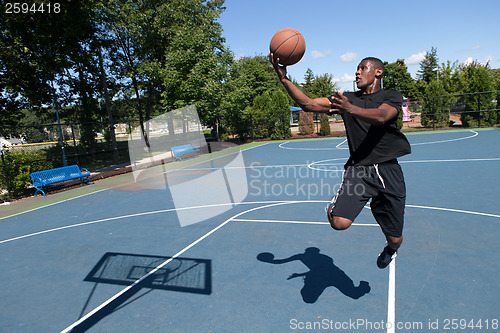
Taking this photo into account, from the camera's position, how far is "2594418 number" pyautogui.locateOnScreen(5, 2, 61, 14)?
47.8 feet

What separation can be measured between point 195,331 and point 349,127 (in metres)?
3.09

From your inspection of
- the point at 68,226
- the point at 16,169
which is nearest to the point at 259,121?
the point at 16,169

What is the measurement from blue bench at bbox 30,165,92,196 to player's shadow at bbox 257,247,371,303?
11281 mm

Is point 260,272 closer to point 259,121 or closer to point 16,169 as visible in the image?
point 16,169

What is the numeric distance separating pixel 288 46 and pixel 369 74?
1094 mm

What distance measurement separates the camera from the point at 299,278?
4949 mm

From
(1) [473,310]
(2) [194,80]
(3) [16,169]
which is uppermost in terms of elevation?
(2) [194,80]

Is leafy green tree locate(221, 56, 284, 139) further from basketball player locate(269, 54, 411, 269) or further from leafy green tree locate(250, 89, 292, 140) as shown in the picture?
basketball player locate(269, 54, 411, 269)

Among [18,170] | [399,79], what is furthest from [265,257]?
[399,79]

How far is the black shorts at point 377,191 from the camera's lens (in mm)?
3824

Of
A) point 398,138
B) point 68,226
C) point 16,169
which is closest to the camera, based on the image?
point 398,138

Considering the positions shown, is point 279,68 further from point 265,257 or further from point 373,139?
point 265,257

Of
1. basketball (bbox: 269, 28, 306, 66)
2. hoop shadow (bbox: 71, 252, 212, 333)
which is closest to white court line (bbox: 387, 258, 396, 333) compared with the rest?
hoop shadow (bbox: 71, 252, 212, 333)

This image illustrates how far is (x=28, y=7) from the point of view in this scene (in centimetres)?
1475
